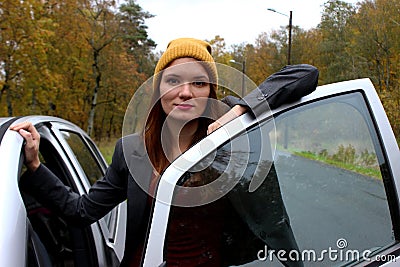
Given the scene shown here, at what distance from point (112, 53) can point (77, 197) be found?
26.7m

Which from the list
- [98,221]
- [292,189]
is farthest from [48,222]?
[292,189]

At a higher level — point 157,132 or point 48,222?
point 157,132

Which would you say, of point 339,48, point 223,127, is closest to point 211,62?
point 223,127

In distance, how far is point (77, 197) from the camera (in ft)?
6.96

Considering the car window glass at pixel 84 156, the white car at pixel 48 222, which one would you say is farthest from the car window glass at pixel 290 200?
the car window glass at pixel 84 156

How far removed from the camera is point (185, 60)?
65.0 inches

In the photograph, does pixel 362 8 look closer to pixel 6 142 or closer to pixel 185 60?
pixel 185 60

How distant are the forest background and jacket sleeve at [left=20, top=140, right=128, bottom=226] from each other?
81 centimetres

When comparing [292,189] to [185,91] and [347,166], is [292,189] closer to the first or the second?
[347,166]

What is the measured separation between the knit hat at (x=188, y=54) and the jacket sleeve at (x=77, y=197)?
1.93 feet

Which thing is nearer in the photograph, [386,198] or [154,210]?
[154,210]

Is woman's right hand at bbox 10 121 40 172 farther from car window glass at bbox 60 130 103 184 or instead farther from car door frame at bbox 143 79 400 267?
car window glass at bbox 60 130 103 184

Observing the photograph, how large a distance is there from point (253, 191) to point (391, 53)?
115cm

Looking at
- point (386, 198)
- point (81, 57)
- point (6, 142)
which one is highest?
point (81, 57)
